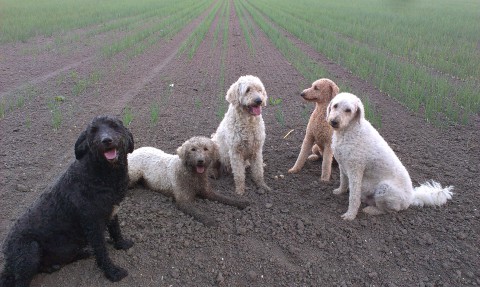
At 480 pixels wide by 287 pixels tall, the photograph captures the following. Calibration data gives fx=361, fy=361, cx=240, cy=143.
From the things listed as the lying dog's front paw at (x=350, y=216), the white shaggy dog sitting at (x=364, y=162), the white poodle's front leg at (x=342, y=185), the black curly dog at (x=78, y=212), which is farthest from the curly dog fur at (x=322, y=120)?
the black curly dog at (x=78, y=212)

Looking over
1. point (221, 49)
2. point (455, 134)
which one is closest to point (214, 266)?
point (455, 134)

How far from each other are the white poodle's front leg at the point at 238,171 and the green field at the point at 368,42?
4683 millimetres

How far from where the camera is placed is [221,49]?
48.1ft

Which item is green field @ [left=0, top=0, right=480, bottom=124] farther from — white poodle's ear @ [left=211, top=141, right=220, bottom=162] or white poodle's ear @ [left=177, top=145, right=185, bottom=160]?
white poodle's ear @ [left=177, top=145, right=185, bottom=160]

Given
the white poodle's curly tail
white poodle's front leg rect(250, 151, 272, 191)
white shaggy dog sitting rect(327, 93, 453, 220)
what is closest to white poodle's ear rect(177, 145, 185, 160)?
white poodle's front leg rect(250, 151, 272, 191)

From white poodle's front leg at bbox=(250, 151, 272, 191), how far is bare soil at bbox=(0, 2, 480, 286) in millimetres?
184

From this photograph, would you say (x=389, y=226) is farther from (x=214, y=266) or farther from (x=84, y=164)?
(x=84, y=164)

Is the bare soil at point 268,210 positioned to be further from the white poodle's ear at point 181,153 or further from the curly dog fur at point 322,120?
the white poodle's ear at point 181,153

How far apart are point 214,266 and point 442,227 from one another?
9.48 ft

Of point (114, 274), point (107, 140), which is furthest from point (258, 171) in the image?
point (107, 140)

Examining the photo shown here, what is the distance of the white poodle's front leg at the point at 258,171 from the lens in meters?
5.38

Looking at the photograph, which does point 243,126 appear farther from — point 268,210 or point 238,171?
point 268,210

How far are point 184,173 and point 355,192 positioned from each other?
2.22 metres

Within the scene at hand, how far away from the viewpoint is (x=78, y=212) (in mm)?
3449
